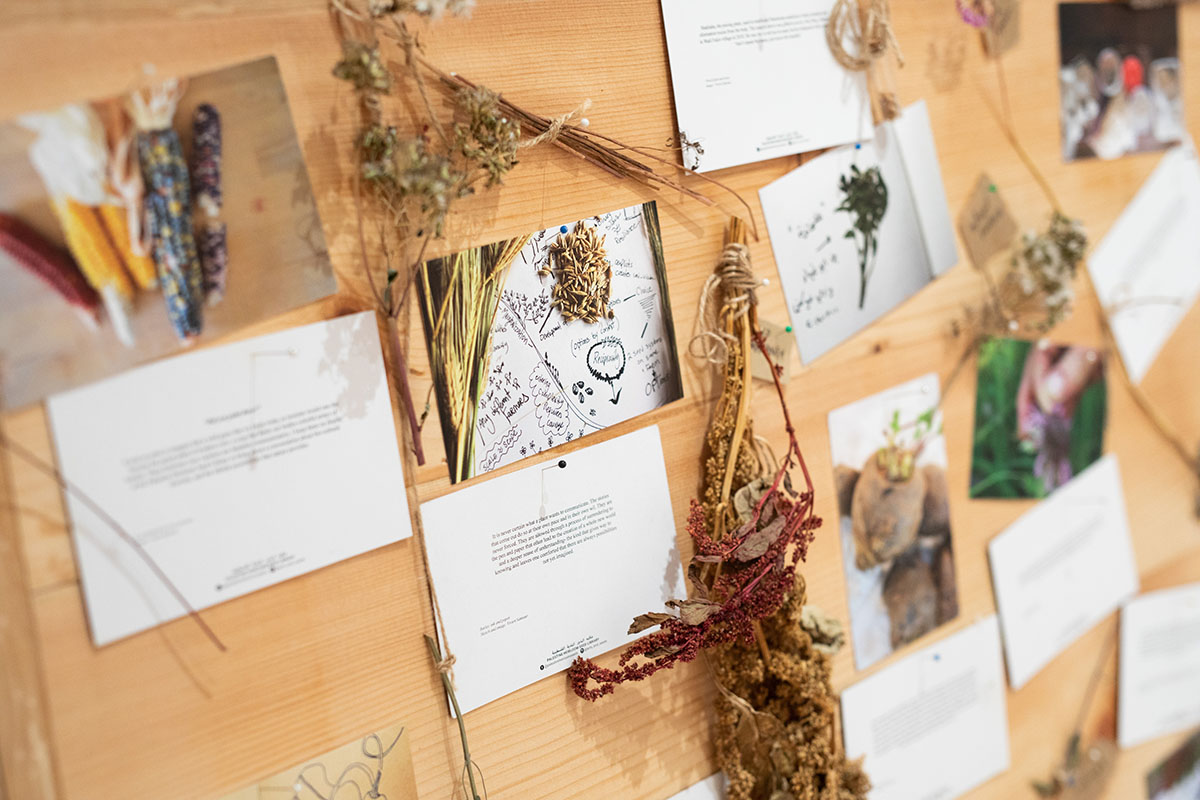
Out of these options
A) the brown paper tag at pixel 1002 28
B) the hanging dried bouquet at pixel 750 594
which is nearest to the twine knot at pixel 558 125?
the hanging dried bouquet at pixel 750 594

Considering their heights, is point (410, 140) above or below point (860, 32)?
below

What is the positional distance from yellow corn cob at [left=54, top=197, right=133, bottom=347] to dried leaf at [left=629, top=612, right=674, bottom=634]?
20.1 inches

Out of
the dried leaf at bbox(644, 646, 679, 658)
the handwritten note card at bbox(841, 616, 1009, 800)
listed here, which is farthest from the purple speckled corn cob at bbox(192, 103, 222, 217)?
the handwritten note card at bbox(841, 616, 1009, 800)

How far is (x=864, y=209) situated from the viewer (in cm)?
105

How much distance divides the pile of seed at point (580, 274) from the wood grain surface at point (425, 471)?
3 centimetres

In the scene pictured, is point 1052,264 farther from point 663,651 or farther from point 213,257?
point 213,257

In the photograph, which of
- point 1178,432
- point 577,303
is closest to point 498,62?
point 577,303

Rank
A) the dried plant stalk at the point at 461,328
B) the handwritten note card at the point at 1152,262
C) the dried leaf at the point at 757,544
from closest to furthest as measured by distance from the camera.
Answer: the dried plant stalk at the point at 461,328 → the dried leaf at the point at 757,544 → the handwritten note card at the point at 1152,262

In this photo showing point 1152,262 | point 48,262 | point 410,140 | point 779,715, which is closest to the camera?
point 48,262

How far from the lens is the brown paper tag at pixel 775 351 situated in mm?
959

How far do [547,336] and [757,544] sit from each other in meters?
0.31

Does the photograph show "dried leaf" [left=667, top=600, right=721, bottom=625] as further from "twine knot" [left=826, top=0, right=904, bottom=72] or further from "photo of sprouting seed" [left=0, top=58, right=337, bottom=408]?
"twine knot" [left=826, top=0, right=904, bottom=72]

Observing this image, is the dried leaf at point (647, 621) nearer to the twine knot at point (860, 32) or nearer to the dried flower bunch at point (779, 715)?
the dried flower bunch at point (779, 715)

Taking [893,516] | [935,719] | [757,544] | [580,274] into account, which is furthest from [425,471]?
[935,719]
